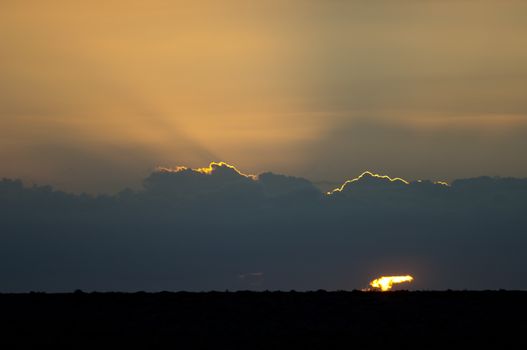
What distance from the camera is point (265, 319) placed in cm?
6341

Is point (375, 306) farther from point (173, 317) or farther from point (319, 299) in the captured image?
point (173, 317)

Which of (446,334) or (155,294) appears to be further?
(155,294)

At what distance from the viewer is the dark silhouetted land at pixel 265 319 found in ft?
192

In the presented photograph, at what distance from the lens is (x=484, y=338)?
59375mm

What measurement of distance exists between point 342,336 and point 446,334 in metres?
5.99

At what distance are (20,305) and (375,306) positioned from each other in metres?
22.4

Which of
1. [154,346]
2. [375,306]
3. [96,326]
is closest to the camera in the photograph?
[154,346]

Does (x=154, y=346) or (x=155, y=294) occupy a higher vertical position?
(x=155, y=294)

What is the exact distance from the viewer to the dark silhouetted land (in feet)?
192

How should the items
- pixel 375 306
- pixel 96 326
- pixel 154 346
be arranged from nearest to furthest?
pixel 154 346
pixel 96 326
pixel 375 306

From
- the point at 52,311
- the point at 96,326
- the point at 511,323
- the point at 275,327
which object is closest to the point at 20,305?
the point at 52,311

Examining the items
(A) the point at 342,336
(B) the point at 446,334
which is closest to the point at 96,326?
(A) the point at 342,336

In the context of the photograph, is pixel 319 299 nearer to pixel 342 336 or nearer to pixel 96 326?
pixel 342 336

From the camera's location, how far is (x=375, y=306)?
66.1 m
